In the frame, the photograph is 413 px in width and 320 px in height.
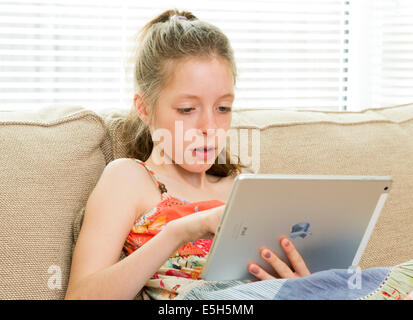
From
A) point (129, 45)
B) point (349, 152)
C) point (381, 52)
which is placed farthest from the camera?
point (381, 52)

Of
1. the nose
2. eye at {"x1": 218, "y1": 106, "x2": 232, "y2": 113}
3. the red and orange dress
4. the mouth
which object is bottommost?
the red and orange dress

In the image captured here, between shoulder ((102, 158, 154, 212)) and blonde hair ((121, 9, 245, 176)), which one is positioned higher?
blonde hair ((121, 9, 245, 176))

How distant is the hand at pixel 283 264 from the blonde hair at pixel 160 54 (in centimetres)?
45

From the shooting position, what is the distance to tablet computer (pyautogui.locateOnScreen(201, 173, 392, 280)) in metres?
0.81

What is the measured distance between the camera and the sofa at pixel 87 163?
1.03 m

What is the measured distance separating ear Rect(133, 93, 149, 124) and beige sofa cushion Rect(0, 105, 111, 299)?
94 mm

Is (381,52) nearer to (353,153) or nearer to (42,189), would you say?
(353,153)

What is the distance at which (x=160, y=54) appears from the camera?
3.90ft

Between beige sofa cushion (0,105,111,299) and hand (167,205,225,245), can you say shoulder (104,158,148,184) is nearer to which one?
beige sofa cushion (0,105,111,299)

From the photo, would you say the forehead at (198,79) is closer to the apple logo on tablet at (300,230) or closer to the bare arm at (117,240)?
the bare arm at (117,240)

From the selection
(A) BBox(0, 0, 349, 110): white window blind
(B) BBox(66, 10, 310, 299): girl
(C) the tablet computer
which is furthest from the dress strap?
(A) BBox(0, 0, 349, 110): white window blind

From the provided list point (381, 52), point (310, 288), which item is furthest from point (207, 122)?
point (381, 52)

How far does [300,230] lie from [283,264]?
0.07 metres

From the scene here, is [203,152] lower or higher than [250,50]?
lower
